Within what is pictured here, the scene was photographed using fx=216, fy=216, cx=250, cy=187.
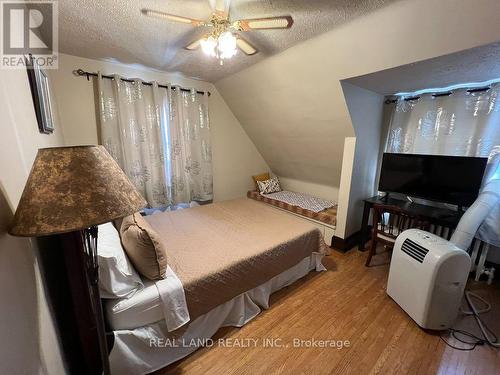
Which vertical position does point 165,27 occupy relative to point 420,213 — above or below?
above

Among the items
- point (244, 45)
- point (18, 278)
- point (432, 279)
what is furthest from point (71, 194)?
point (432, 279)

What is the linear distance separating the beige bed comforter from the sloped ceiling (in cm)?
119

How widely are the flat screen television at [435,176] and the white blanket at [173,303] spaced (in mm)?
2605

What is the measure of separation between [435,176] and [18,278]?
3233 mm

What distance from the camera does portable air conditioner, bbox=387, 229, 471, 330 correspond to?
1572 millimetres

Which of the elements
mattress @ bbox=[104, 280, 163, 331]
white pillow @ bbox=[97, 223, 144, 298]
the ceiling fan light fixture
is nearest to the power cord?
mattress @ bbox=[104, 280, 163, 331]

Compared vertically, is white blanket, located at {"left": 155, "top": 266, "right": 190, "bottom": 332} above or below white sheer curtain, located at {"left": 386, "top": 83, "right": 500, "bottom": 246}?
below

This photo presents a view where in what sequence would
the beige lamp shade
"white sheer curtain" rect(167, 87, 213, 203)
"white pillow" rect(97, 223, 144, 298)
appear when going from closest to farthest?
the beige lamp shade < "white pillow" rect(97, 223, 144, 298) < "white sheer curtain" rect(167, 87, 213, 203)

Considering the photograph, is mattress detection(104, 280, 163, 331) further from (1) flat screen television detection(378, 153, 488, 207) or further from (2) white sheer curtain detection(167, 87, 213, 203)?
(1) flat screen television detection(378, 153, 488, 207)

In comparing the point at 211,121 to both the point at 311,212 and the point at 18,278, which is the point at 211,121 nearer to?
the point at 311,212

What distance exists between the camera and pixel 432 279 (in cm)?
159

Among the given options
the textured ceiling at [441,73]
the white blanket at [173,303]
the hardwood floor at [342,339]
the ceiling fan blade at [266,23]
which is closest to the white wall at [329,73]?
the textured ceiling at [441,73]

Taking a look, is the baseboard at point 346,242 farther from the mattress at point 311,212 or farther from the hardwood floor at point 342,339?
the hardwood floor at point 342,339

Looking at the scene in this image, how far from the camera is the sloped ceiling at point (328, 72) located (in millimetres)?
1304
